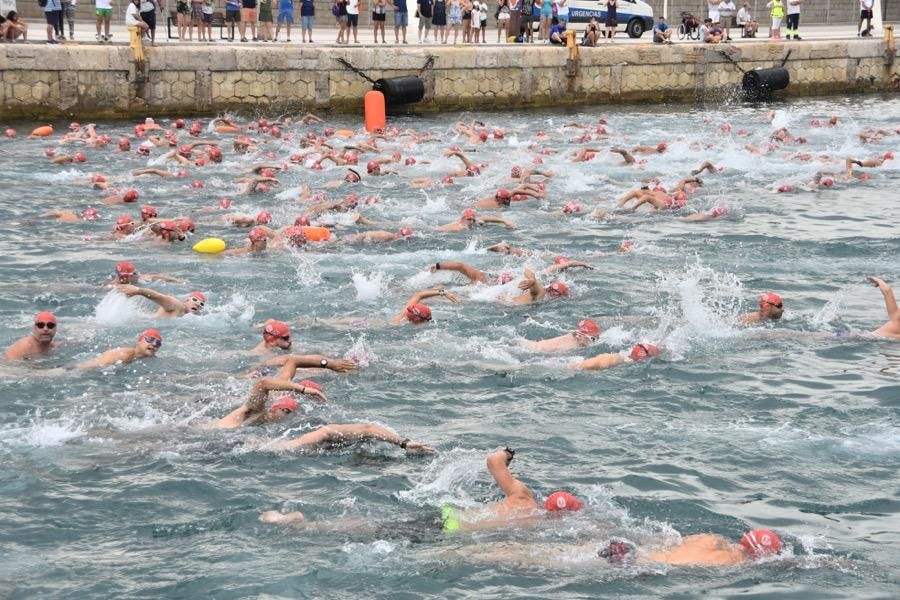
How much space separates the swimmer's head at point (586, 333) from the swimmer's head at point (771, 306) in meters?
1.93

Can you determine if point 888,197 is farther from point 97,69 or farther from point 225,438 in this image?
point 97,69

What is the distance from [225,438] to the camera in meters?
10.2

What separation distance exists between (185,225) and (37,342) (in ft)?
19.4

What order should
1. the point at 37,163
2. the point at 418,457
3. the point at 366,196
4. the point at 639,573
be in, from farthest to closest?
the point at 37,163, the point at 366,196, the point at 418,457, the point at 639,573

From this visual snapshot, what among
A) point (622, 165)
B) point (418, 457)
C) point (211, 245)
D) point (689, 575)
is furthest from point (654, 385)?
point (622, 165)

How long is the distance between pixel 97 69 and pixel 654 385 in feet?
69.5

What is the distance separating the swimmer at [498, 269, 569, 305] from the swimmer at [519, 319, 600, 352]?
4.32ft

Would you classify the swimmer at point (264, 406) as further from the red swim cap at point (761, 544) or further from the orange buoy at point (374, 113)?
the orange buoy at point (374, 113)

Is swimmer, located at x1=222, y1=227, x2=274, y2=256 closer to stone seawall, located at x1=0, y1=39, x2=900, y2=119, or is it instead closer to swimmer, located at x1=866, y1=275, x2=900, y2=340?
swimmer, located at x1=866, y1=275, x2=900, y2=340

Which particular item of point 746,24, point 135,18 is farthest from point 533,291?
point 746,24

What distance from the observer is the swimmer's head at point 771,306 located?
1336 cm

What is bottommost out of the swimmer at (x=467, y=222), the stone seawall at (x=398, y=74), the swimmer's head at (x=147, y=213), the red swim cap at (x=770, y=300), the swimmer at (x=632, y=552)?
the swimmer at (x=632, y=552)

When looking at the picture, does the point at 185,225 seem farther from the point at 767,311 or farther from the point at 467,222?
the point at 767,311

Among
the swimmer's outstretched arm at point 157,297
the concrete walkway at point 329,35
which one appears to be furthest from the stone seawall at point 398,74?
the swimmer's outstretched arm at point 157,297
